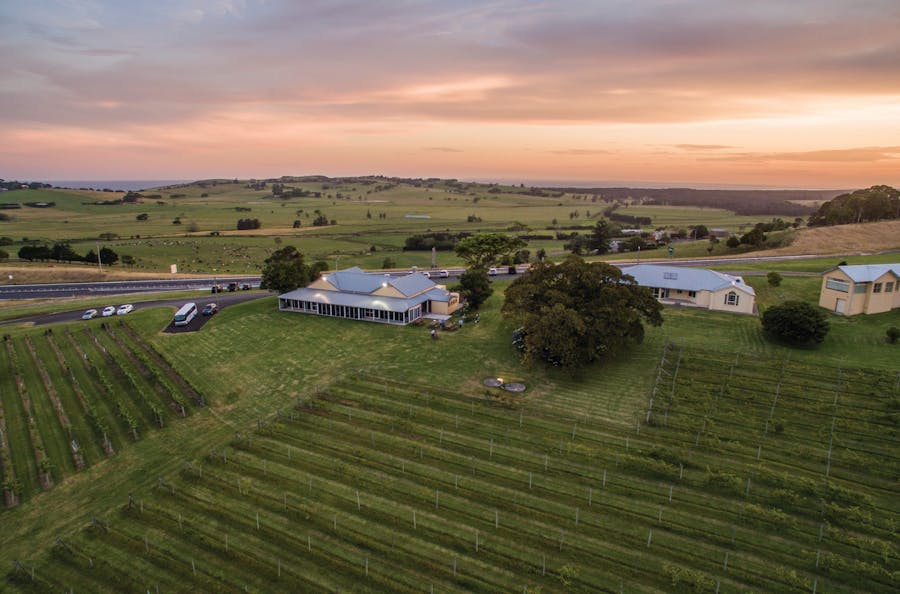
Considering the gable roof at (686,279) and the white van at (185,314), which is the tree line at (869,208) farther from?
the white van at (185,314)

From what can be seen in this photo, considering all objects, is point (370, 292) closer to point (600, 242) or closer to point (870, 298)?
point (870, 298)

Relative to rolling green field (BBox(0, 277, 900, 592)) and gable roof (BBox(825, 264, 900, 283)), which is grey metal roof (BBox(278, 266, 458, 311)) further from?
gable roof (BBox(825, 264, 900, 283))

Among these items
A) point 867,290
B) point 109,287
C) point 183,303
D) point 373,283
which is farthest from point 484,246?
point 109,287

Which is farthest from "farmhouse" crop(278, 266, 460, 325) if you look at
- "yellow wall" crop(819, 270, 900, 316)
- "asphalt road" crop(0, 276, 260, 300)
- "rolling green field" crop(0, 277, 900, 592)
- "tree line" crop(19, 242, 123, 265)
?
"tree line" crop(19, 242, 123, 265)

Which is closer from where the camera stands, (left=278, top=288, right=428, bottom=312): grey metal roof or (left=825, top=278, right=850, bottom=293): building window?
(left=825, top=278, right=850, bottom=293): building window

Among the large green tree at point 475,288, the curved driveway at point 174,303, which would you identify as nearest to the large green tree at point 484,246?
the large green tree at point 475,288

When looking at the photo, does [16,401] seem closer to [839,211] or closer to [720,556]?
[720,556]

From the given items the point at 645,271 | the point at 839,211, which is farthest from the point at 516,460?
the point at 839,211

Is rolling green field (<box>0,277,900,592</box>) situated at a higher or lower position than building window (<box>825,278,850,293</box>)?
lower
